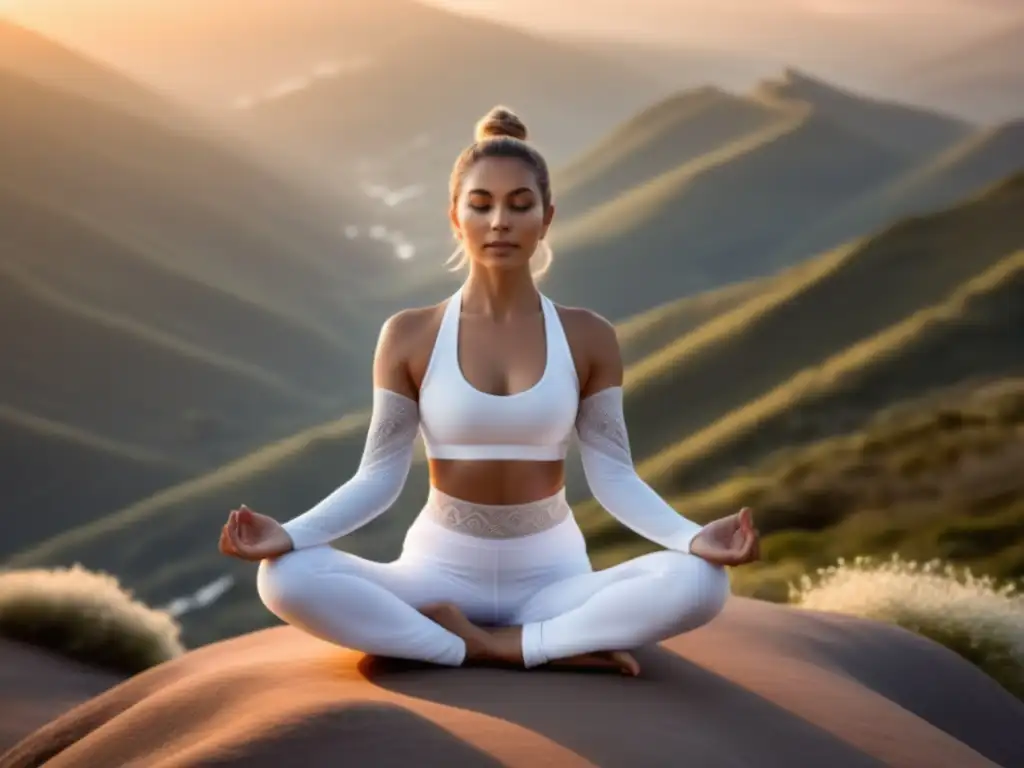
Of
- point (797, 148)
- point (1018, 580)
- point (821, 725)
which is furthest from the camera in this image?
point (797, 148)

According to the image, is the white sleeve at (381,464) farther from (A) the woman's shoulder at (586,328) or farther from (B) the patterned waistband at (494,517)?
(A) the woman's shoulder at (586,328)

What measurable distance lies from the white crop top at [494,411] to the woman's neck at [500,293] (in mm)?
56

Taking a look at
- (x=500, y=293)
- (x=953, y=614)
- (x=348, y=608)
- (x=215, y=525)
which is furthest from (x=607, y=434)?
(x=215, y=525)

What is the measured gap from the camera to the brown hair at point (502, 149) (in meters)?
1.92

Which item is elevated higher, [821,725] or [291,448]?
[291,448]

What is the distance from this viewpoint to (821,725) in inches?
72.5

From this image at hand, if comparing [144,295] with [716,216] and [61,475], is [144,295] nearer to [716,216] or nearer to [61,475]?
[61,475]

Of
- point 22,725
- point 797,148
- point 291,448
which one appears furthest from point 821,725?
point 797,148

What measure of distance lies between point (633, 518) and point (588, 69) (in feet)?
13.0

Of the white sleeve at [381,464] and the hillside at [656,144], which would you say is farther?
the hillside at [656,144]

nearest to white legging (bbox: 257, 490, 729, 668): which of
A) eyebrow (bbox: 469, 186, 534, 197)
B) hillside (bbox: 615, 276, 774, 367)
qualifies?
eyebrow (bbox: 469, 186, 534, 197)

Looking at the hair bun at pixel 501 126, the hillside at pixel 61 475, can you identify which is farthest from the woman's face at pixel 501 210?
the hillside at pixel 61 475

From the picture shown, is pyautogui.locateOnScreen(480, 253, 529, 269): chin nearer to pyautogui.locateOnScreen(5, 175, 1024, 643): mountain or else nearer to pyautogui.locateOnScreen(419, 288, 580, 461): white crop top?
pyautogui.locateOnScreen(419, 288, 580, 461): white crop top

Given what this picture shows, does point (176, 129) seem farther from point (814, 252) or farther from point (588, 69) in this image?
point (814, 252)
